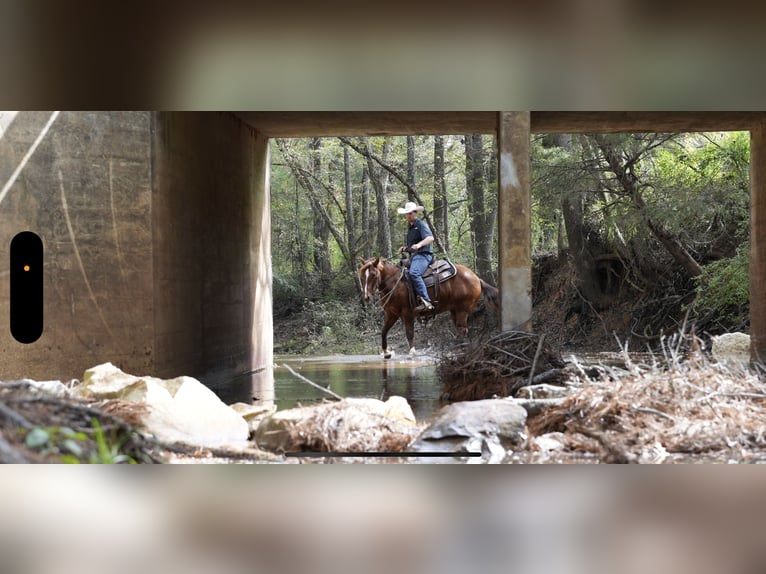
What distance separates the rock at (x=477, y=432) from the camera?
16.4 ft

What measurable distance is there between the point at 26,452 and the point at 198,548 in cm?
106

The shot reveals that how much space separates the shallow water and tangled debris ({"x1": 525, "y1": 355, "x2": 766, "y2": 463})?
4.94 feet

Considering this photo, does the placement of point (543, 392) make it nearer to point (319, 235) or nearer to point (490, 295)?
point (490, 295)

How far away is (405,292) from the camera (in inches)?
471

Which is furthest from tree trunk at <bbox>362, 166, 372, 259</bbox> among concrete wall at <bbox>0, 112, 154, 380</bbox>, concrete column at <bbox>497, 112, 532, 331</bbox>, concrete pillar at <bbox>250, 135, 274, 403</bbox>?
concrete wall at <bbox>0, 112, 154, 380</bbox>

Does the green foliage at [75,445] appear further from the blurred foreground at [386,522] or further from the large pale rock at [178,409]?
the large pale rock at [178,409]

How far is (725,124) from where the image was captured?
408 inches

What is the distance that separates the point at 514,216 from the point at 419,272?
9.11ft

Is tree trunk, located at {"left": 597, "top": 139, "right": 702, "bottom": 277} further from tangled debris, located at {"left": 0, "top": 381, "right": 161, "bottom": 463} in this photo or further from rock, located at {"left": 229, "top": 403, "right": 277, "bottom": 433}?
tangled debris, located at {"left": 0, "top": 381, "right": 161, "bottom": 463}
